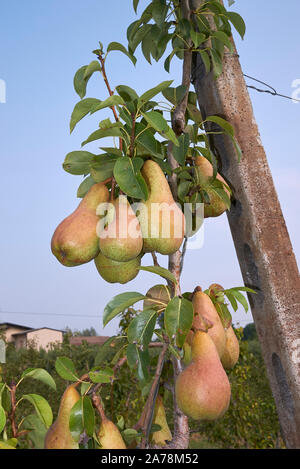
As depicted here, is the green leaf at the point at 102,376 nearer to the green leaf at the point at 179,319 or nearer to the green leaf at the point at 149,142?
the green leaf at the point at 179,319

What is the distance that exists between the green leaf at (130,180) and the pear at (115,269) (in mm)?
181

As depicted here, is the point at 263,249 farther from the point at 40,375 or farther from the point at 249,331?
the point at 249,331

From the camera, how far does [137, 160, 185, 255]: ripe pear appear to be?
39.0 inches

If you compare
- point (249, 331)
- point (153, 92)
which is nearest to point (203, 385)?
point (153, 92)

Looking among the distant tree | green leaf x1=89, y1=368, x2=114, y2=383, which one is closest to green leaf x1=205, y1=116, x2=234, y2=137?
green leaf x1=89, y1=368, x2=114, y2=383

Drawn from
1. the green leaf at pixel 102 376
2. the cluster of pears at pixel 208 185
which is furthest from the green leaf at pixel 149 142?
the green leaf at pixel 102 376

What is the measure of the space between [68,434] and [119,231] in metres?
0.44

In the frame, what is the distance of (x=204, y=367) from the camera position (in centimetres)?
99

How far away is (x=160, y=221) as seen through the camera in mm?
994
